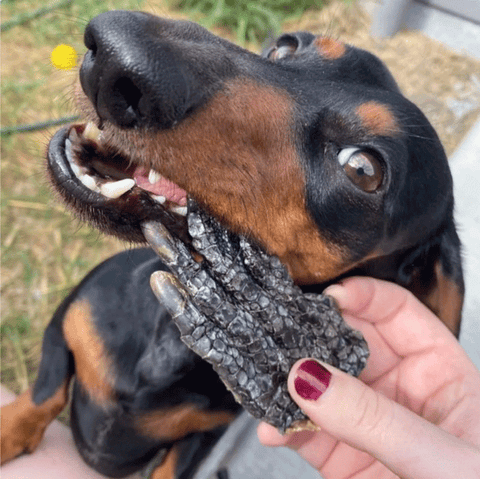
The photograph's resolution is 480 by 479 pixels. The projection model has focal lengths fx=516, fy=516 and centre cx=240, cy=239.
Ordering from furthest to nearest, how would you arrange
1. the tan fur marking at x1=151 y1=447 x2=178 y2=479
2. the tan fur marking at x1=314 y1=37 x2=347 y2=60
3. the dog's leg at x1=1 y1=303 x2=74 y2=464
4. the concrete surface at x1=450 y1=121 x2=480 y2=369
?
1. the concrete surface at x1=450 y1=121 x2=480 y2=369
2. the tan fur marking at x1=151 y1=447 x2=178 y2=479
3. the dog's leg at x1=1 y1=303 x2=74 y2=464
4. the tan fur marking at x1=314 y1=37 x2=347 y2=60

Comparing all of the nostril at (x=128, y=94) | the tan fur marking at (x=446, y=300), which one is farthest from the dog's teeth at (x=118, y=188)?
the tan fur marking at (x=446, y=300)

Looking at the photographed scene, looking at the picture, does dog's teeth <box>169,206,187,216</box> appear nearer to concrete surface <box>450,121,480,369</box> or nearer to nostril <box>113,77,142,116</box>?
nostril <box>113,77,142,116</box>

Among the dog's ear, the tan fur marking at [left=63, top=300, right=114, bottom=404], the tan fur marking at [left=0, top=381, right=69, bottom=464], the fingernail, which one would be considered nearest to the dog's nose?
the fingernail

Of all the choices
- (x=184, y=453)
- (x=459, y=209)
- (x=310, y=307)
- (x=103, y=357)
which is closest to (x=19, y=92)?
(x=103, y=357)

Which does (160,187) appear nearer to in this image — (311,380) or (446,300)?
(311,380)

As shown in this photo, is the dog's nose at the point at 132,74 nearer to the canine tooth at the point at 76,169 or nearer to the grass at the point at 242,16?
the canine tooth at the point at 76,169

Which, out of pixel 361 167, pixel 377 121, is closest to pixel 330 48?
pixel 377 121
